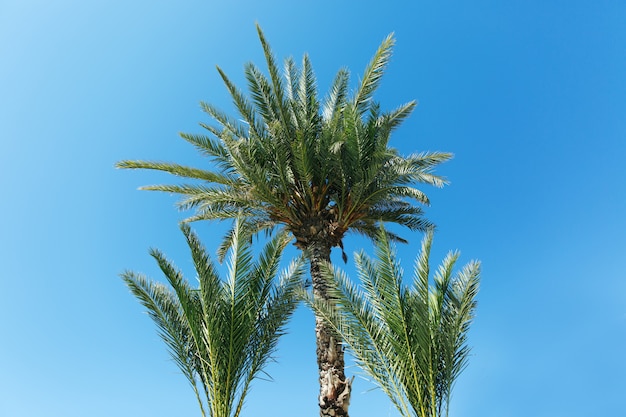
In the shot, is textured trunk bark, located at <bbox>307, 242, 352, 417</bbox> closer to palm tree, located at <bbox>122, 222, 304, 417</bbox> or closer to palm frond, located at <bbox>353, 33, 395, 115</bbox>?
palm tree, located at <bbox>122, 222, 304, 417</bbox>

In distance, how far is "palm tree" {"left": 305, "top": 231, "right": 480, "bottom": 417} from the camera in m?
6.60

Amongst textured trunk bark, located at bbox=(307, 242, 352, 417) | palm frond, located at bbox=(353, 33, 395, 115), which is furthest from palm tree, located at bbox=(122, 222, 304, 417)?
palm frond, located at bbox=(353, 33, 395, 115)

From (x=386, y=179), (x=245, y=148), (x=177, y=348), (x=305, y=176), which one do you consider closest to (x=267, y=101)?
(x=245, y=148)

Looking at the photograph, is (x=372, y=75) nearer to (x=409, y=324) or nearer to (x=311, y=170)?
(x=311, y=170)

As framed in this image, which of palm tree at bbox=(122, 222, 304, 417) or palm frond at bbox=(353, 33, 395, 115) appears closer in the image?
palm tree at bbox=(122, 222, 304, 417)

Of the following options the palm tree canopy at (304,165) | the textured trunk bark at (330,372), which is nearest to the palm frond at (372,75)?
the palm tree canopy at (304,165)

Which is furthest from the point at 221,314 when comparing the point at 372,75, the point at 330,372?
the point at 372,75

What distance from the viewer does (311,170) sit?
31.3 feet

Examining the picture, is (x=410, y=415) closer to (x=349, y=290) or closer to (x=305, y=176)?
(x=349, y=290)

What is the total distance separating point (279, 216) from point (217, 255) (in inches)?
133

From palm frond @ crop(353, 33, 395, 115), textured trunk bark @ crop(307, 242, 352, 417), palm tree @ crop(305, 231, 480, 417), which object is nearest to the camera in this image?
palm tree @ crop(305, 231, 480, 417)

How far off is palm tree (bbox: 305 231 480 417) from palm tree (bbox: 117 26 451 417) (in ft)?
4.74

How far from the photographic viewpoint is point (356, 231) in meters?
11.8

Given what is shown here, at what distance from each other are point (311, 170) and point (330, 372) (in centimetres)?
394
